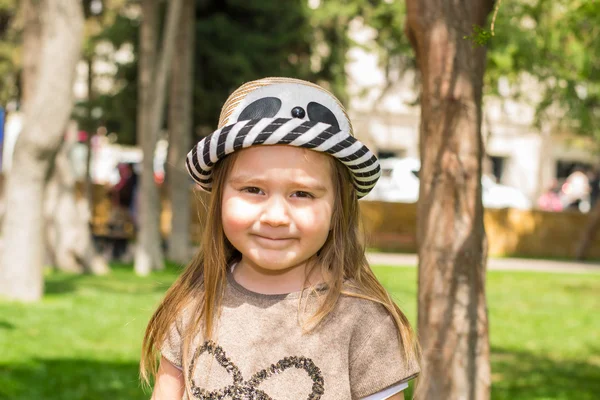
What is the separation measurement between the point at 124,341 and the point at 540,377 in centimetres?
309

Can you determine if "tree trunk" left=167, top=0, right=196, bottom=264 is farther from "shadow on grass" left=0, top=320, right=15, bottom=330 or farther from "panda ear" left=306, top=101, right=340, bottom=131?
"panda ear" left=306, top=101, right=340, bottom=131

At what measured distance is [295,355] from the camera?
2369 mm

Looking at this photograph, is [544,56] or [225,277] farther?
[544,56]

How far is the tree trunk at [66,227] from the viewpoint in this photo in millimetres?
14312

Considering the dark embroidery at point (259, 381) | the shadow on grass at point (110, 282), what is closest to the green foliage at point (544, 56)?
the shadow on grass at point (110, 282)

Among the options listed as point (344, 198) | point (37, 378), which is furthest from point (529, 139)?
point (344, 198)

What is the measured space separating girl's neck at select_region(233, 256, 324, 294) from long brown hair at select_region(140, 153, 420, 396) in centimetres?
2

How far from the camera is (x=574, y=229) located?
24.4 m

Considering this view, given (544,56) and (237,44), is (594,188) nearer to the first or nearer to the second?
(237,44)

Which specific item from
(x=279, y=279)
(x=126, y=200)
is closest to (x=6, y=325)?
(x=279, y=279)

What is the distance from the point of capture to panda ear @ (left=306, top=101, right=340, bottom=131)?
7.77 ft

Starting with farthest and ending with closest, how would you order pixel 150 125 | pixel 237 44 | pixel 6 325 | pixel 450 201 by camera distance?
pixel 237 44 → pixel 150 125 → pixel 6 325 → pixel 450 201

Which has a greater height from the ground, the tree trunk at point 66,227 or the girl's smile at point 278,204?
the girl's smile at point 278,204

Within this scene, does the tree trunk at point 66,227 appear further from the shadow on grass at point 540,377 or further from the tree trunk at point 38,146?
the shadow on grass at point 540,377
